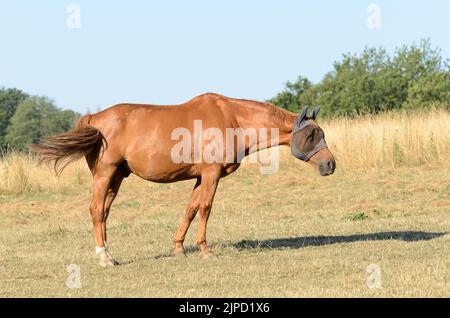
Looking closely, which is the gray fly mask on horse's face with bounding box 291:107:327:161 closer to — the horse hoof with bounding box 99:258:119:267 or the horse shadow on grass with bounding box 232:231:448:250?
the horse shadow on grass with bounding box 232:231:448:250

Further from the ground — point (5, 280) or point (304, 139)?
point (304, 139)

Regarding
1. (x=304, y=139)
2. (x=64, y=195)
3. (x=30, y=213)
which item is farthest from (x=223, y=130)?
(x=64, y=195)

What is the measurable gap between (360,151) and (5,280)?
1294 cm

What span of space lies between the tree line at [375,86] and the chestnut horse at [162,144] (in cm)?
1941

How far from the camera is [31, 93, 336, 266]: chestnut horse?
33.7 feet

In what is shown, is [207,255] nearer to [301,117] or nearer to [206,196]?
[206,196]

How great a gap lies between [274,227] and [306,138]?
3443 millimetres

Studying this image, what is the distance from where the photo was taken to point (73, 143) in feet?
33.5

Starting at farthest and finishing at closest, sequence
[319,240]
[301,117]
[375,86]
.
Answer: [375,86] → [319,240] → [301,117]

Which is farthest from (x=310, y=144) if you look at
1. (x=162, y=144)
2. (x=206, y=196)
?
(x=162, y=144)

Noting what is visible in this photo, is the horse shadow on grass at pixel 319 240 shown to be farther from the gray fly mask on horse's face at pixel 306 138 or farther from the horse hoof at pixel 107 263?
the gray fly mask on horse's face at pixel 306 138

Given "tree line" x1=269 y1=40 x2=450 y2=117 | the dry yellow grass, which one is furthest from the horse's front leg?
"tree line" x1=269 y1=40 x2=450 y2=117
